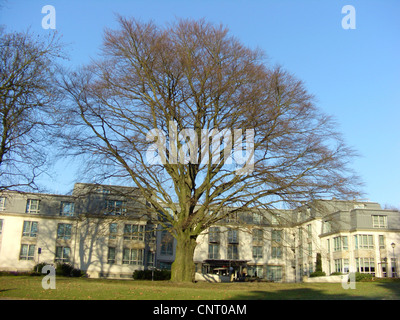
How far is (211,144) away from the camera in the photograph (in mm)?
24406

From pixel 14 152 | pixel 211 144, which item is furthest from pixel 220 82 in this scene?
pixel 14 152

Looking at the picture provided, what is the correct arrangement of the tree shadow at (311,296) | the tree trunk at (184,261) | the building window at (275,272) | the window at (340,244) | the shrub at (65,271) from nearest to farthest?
the tree shadow at (311,296) < the tree trunk at (184,261) < the shrub at (65,271) < the window at (340,244) < the building window at (275,272)

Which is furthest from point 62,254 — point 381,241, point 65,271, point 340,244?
point 381,241

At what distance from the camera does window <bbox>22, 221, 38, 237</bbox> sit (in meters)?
55.0

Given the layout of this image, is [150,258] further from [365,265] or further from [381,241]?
[381,241]

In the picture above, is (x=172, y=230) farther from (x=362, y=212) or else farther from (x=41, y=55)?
(x=362, y=212)

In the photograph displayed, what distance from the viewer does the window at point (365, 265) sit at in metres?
49.6

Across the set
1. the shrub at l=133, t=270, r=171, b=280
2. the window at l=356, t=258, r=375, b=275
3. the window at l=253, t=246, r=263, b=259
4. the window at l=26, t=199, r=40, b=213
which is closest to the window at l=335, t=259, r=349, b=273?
the window at l=356, t=258, r=375, b=275

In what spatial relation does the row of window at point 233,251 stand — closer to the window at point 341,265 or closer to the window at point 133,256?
the window at point 341,265

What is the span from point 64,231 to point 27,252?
509cm

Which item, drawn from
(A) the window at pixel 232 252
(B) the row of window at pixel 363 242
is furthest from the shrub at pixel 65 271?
(B) the row of window at pixel 363 242

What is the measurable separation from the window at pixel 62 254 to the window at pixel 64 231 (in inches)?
54.5
